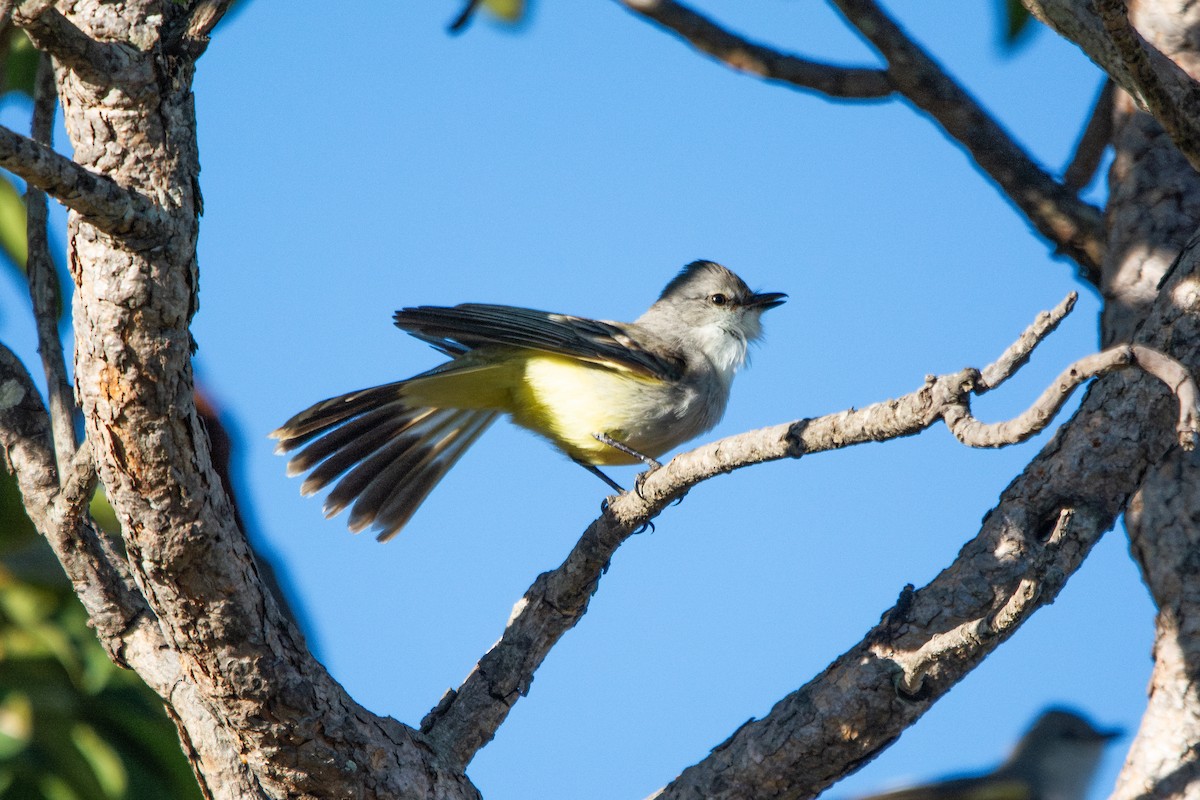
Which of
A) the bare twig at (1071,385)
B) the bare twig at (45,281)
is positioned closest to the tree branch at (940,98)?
the bare twig at (1071,385)

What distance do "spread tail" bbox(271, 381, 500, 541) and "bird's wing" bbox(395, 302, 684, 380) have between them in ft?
1.42

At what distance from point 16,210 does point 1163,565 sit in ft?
17.7

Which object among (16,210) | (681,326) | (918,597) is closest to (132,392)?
(918,597)

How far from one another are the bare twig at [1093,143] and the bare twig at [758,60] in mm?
1053

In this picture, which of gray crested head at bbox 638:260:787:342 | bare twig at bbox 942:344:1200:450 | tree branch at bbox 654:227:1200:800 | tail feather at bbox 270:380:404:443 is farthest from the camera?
gray crested head at bbox 638:260:787:342

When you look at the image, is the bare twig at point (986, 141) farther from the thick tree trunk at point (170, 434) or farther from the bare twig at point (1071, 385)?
the thick tree trunk at point (170, 434)

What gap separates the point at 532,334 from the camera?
5840mm

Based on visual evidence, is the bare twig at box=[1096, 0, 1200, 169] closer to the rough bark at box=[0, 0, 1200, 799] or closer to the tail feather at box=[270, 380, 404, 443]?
the rough bark at box=[0, 0, 1200, 799]

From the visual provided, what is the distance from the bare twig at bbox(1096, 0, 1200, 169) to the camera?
10.2ft

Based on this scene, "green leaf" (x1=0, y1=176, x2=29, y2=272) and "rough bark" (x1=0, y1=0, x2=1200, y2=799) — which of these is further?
"green leaf" (x1=0, y1=176, x2=29, y2=272)

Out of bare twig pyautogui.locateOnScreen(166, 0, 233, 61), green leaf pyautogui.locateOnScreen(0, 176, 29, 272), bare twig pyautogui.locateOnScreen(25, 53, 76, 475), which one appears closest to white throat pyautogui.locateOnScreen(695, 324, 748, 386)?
green leaf pyautogui.locateOnScreen(0, 176, 29, 272)

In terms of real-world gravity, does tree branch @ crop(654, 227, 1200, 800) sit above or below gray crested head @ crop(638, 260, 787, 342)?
below

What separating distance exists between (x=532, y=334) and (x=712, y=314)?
1.68 metres

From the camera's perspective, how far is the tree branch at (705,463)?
2.54m
